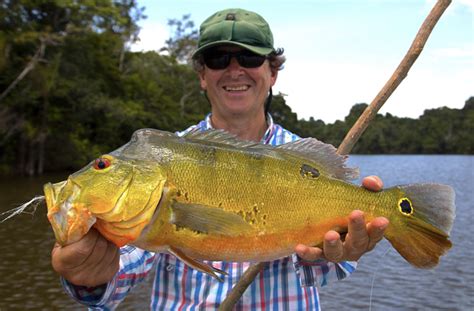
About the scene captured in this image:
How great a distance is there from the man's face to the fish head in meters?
1.37

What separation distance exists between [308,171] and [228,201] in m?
0.53

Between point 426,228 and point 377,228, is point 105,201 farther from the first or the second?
point 426,228

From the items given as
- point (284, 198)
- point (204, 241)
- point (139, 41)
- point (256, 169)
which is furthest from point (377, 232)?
point (139, 41)

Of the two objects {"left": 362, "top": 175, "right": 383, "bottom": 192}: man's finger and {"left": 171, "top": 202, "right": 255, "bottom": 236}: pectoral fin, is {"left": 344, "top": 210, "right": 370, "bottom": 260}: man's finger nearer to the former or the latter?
{"left": 362, "top": 175, "right": 383, "bottom": 192}: man's finger

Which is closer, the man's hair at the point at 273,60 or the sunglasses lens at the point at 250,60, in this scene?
the sunglasses lens at the point at 250,60

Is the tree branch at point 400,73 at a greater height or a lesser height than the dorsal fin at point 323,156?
greater

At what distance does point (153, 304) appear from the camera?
10.6ft

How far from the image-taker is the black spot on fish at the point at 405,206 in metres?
2.73

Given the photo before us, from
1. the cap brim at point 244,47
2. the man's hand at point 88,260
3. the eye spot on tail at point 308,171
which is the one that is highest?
the cap brim at point 244,47

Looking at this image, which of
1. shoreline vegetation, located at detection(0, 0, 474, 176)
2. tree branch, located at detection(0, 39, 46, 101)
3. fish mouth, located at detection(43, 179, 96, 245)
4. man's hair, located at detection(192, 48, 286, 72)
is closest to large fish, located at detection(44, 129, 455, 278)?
fish mouth, located at detection(43, 179, 96, 245)

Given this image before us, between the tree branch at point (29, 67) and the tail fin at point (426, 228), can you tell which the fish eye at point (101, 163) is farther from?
the tree branch at point (29, 67)

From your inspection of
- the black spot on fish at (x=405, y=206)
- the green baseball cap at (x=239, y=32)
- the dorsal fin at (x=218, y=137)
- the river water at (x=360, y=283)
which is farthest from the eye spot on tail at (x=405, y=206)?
the river water at (x=360, y=283)

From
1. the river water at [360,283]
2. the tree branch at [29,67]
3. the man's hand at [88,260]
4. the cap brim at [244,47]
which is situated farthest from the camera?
the tree branch at [29,67]

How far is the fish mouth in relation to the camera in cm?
219
